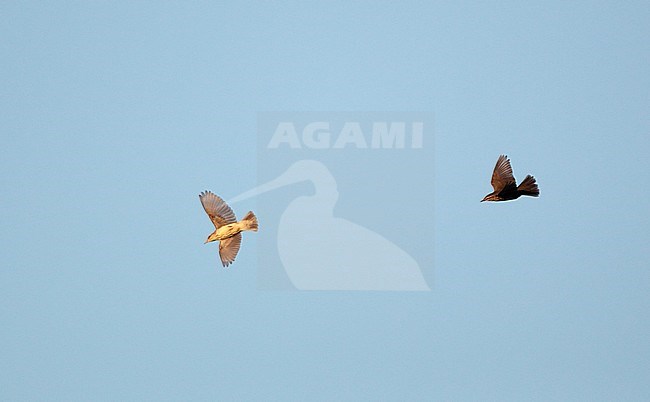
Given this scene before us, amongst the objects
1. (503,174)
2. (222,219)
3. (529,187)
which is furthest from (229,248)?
(529,187)

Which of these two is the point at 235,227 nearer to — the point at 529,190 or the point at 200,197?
the point at 200,197

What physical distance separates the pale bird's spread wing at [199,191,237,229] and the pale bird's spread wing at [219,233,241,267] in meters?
0.40

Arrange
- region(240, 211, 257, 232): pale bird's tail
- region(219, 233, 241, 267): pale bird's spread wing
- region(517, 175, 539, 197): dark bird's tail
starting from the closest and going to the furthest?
region(517, 175, 539, 197): dark bird's tail < region(240, 211, 257, 232): pale bird's tail < region(219, 233, 241, 267): pale bird's spread wing

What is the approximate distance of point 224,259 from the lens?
19.7m

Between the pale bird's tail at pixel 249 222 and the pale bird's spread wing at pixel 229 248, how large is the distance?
36cm

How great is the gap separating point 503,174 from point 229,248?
3.82 m

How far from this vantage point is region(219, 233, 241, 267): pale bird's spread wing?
19.7 meters

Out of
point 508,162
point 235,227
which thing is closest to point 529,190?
point 508,162

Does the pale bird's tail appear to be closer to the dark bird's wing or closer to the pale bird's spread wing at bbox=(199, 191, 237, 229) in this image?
the pale bird's spread wing at bbox=(199, 191, 237, 229)

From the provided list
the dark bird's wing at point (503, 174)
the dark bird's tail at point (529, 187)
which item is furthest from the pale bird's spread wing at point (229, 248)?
the dark bird's tail at point (529, 187)

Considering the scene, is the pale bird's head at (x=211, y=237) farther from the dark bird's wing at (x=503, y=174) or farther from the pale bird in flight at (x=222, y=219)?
the dark bird's wing at (x=503, y=174)

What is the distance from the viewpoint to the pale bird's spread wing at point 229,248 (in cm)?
1967

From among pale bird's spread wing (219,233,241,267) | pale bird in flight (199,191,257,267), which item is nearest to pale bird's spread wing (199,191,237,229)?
pale bird in flight (199,191,257,267)

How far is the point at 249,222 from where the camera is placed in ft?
63.5
